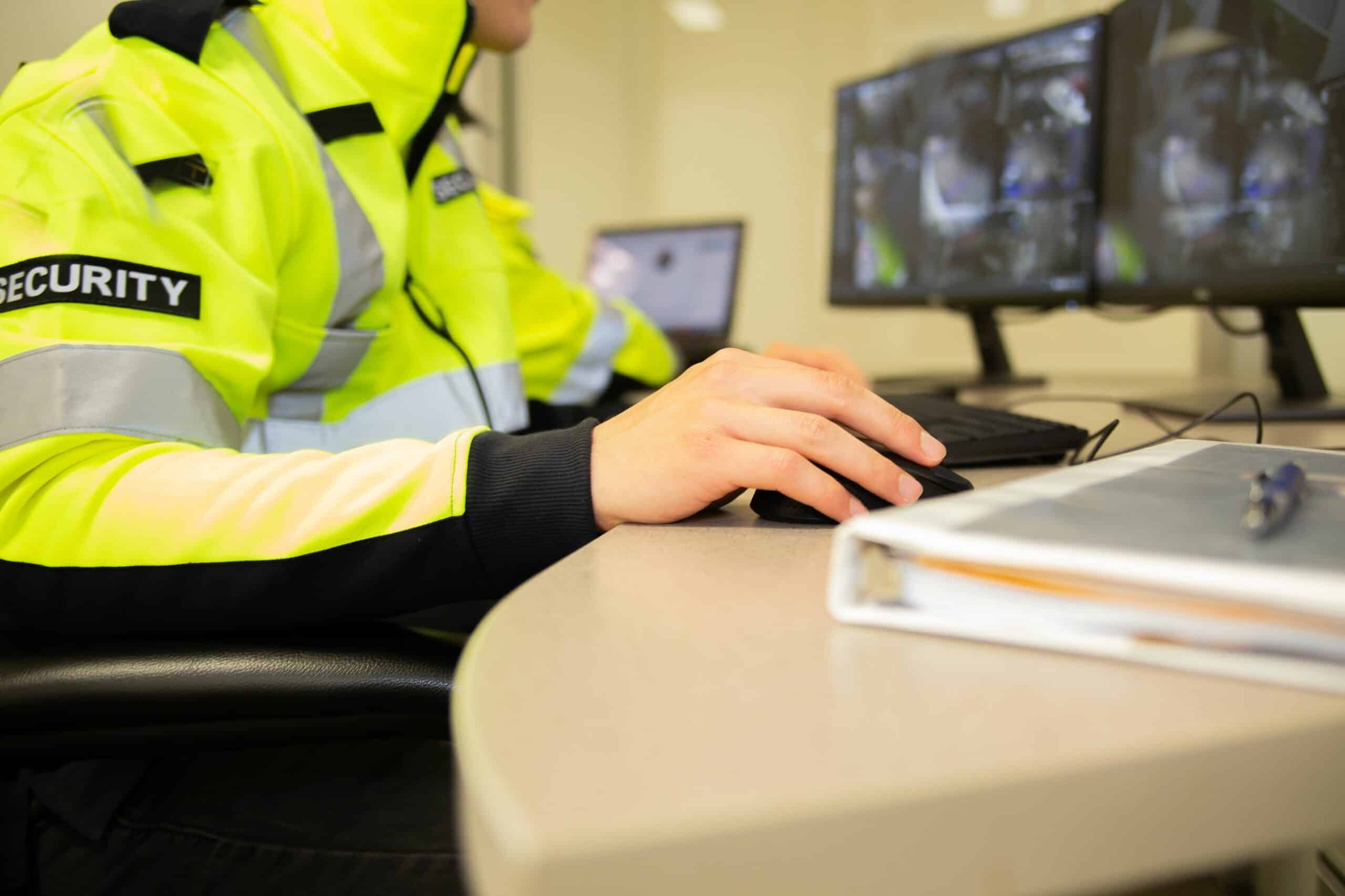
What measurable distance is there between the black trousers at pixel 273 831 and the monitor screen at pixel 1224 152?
89 centimetres

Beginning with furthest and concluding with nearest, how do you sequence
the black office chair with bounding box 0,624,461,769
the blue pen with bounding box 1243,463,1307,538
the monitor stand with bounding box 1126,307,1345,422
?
the monitor stand with bounding box 1126,307,1345,422, the black office chair with bounding box 0,624,461,769, the blue pen with bounding box 1243,463,1307,538

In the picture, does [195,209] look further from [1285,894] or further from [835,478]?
[1285,894]

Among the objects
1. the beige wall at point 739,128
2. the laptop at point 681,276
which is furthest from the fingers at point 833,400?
the beige wall at point 739,128

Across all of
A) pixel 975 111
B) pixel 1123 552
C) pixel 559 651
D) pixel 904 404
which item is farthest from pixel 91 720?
pixel 975 111

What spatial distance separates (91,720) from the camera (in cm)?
47

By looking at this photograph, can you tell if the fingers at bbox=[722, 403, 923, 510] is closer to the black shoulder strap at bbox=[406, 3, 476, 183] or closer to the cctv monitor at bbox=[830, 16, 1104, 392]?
the black shoulder strap at bbox=[406, 3, 476, 183]

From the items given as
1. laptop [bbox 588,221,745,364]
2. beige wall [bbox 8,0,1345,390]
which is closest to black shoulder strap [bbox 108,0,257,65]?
laptop [bbox 588,221,745,364]

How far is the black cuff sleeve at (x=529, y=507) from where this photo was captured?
1.67 feet

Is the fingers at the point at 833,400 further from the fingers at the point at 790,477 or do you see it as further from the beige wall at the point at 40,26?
the beige wall at the point at 40,26

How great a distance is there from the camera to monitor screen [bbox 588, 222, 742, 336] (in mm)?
2174

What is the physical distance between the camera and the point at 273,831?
1.74 feet

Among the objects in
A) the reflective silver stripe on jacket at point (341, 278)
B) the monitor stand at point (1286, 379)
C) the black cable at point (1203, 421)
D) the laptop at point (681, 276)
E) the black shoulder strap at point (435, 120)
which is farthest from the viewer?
the laptop at point (681, 276)

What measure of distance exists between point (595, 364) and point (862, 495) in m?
0.92

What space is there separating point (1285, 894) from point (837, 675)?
191 mm
